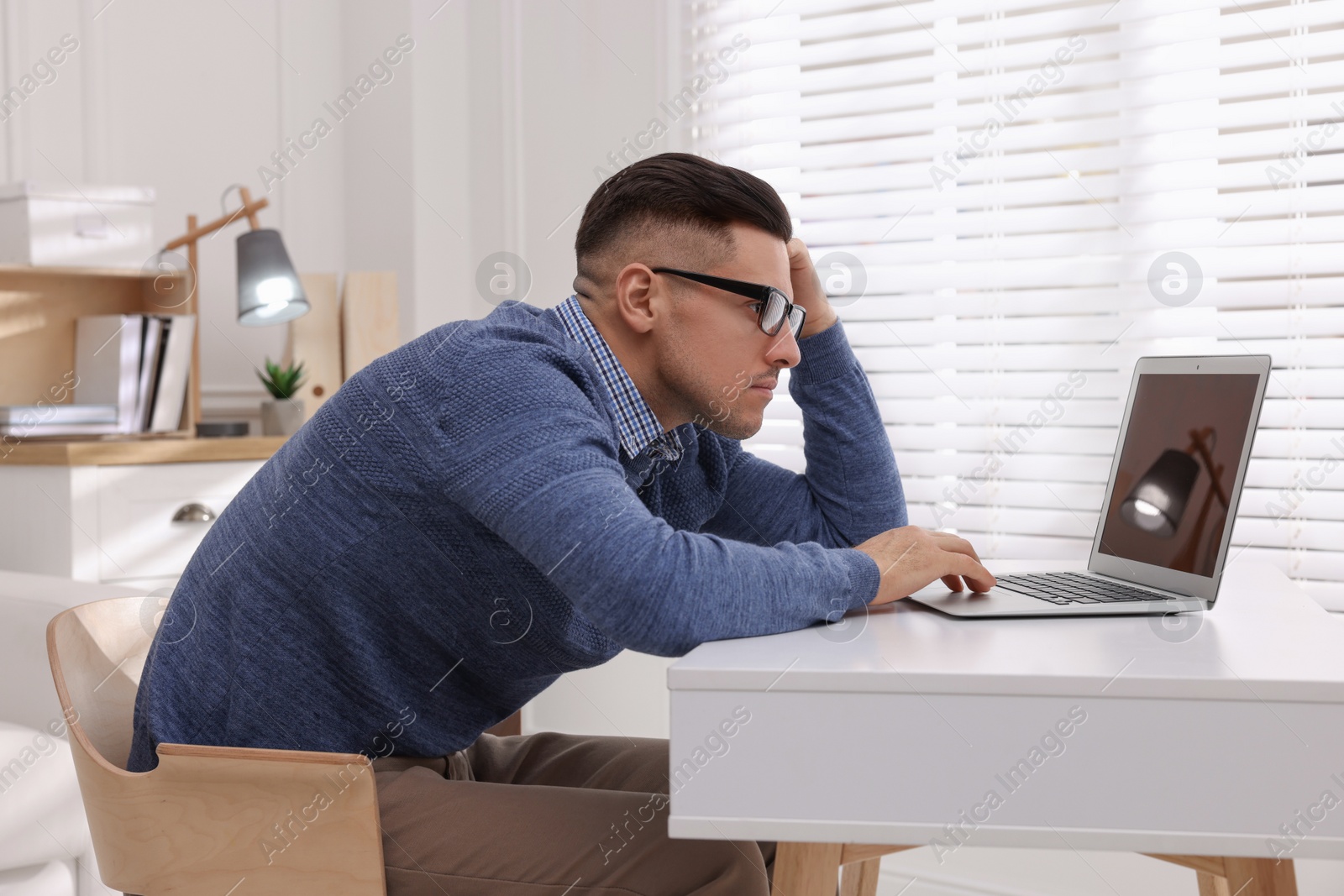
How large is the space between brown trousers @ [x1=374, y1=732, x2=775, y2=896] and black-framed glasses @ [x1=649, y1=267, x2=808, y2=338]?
48cm

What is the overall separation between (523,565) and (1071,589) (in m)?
0.57

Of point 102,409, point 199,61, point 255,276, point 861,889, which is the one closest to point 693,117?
point 255,276

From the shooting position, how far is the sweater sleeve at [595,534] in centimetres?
85

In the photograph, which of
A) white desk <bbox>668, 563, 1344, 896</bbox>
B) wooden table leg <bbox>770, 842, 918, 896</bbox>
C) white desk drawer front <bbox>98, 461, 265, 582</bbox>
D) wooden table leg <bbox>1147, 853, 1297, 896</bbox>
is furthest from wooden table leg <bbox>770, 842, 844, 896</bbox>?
white desk drawer front <bbox>98, 461, 265, 582</bbox>

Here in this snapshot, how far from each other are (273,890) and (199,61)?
254 cm

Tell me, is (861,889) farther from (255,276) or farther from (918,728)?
(255,276)

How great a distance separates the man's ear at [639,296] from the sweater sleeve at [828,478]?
0.29 m

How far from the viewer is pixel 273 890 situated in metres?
0.92

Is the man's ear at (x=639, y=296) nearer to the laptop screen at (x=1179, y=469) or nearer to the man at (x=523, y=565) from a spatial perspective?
the man at (x=523, y=565)

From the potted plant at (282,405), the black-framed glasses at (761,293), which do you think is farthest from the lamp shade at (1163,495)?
the potted plant at (282,405)

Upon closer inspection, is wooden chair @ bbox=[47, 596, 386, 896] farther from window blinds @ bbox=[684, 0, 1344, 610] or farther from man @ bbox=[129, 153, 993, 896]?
window blinds @ bbox=[684, 0, 1344, 610]

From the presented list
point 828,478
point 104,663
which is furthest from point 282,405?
point 828,478

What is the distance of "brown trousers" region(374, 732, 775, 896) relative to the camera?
916mm

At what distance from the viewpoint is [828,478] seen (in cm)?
138
